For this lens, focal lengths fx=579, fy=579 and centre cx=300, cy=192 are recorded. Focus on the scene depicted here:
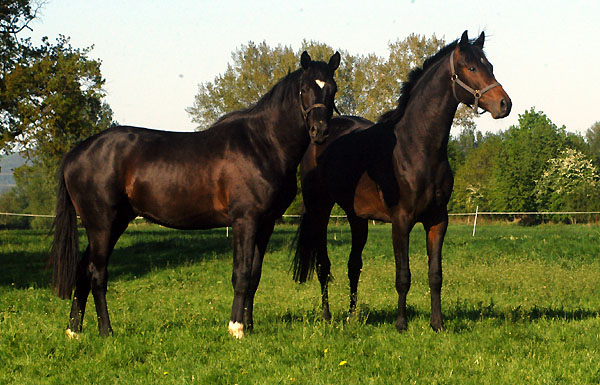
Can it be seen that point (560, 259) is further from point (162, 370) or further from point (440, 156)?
point (162, 370)

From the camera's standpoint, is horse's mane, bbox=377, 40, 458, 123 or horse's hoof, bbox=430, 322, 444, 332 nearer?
horse's hoof, bbox=430, 322, 444, 332

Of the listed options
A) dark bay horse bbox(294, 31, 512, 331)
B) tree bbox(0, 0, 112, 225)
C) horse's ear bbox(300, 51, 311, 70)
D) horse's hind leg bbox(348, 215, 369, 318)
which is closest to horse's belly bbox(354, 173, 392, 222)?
dark bay horse bbox(294, 31, 512, 331)

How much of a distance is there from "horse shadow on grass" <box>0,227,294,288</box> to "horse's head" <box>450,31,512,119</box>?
10.9 meters

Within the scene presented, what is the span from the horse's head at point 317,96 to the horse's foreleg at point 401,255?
1785 millimetres

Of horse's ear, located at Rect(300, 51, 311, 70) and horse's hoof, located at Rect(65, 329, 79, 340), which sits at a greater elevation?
horse's ear, located at Rect(300, 51, 311, 70)

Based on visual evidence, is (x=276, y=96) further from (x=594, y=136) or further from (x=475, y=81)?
(x=594, y=136)

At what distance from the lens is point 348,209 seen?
872 cm

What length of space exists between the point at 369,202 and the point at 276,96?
2.16 metres

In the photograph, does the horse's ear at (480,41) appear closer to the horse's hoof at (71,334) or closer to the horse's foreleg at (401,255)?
the horse's foreleg at (401,255)

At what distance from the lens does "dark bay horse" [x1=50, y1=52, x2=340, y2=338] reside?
22.8 ft

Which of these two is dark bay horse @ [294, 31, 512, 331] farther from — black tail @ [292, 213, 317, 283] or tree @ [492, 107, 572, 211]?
tree @ [492, 107, 572, 211]

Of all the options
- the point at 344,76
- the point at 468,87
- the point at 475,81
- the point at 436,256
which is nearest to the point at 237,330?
the point at 436,256

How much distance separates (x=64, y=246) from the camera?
7543 millimetres

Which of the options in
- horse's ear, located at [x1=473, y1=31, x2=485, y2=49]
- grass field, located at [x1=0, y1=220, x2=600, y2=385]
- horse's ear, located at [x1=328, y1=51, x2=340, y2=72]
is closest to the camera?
grass field, located at [x1=0, y1=220, x2=600, y2=385]
